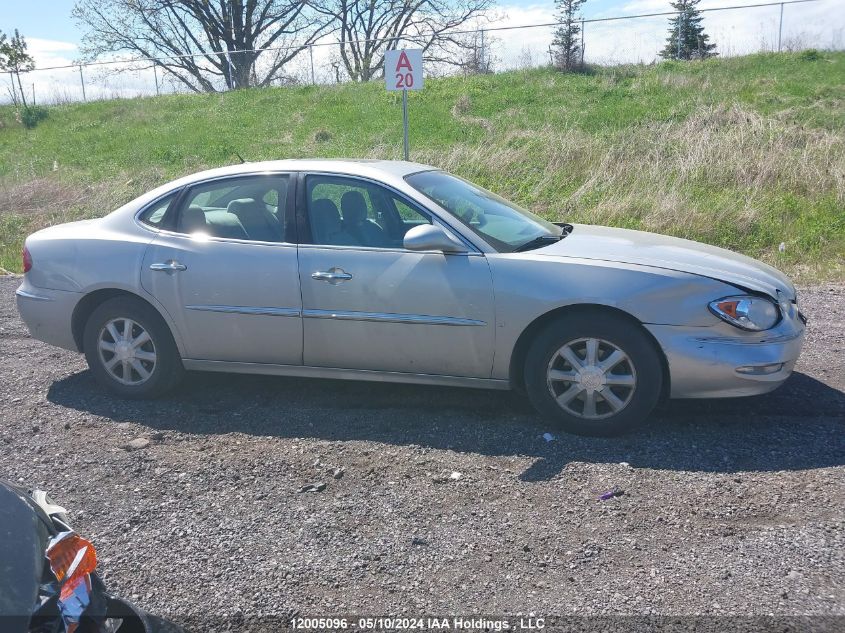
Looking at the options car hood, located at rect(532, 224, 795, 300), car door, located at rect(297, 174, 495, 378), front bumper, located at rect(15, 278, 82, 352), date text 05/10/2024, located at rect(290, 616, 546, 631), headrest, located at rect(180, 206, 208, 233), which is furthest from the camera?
front bumper, located at rect(15, 278, 82, 352)

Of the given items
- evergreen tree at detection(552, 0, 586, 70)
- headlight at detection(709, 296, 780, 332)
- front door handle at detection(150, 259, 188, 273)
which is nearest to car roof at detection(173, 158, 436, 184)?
front door handle at detection(150, 259, 188, 273)

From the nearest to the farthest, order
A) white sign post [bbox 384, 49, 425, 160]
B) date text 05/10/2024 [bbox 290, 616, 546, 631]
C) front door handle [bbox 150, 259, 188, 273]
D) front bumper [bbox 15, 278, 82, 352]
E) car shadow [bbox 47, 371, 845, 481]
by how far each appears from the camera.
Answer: date text 05/10/2024 [bbox 290, 616, 546, 631] → car shadow [bbox 47, 371, 845, 481] → front door handle [bbox 150, 259, 188, 273] → front bumper [bbox 15, 278, 82, 352] → white sign post [bbox 384, 49, 425, 160]

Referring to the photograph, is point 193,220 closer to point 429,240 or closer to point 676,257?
point 429,240

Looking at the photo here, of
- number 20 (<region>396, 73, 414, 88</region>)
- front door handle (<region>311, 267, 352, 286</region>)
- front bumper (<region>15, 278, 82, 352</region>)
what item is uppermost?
number 20 (<region>396, 73, 414, 88</region>)

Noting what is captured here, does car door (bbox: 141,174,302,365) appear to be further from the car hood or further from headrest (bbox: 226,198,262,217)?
the car hood

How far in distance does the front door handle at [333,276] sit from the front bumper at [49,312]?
177cm

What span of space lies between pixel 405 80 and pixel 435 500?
7562mm

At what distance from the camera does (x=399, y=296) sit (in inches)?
192

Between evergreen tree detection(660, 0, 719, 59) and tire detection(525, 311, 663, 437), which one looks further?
evergreen tree detection(660, 0, 719, 59)

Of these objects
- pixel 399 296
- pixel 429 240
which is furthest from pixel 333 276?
pixel 429 240

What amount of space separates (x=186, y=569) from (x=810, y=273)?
8191 millimetres

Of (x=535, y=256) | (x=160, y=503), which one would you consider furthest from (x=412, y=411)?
(x=160, y=503)

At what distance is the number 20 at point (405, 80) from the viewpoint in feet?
34.2

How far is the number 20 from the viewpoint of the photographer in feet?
34.2
